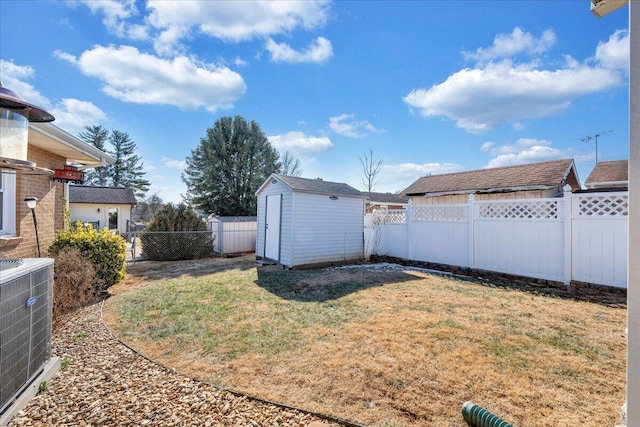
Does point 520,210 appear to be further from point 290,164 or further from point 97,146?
point 97,146

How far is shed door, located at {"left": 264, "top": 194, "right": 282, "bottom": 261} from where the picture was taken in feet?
30.3

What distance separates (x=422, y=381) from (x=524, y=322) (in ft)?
8.45

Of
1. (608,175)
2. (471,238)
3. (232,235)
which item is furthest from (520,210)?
(608,175)

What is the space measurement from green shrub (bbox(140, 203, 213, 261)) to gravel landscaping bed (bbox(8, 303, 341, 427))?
27.5ft

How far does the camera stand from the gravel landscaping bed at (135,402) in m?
2.14

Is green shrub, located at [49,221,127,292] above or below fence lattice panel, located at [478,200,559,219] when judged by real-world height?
below

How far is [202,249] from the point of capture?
11664 millimetres

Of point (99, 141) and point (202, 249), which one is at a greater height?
point (99, 141)

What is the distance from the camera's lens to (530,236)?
6.62 meters

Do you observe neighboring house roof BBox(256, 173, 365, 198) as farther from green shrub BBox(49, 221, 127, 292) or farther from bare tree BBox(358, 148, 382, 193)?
bare tree BBox(358, 148, 382, 193)

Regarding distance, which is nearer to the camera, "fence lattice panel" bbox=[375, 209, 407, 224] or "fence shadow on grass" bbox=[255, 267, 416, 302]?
"fence shadow on grass" bbox=[255, 267, 416, 302]

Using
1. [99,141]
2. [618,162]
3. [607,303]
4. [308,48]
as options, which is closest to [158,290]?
[308,48]

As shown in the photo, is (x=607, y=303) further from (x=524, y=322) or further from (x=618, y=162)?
(x=618, y=162)

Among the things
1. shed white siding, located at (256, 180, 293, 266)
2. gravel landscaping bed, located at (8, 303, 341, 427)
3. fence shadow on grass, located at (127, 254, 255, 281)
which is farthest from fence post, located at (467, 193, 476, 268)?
gravel landscaping bed, located at (8, 303, 341, 427)
